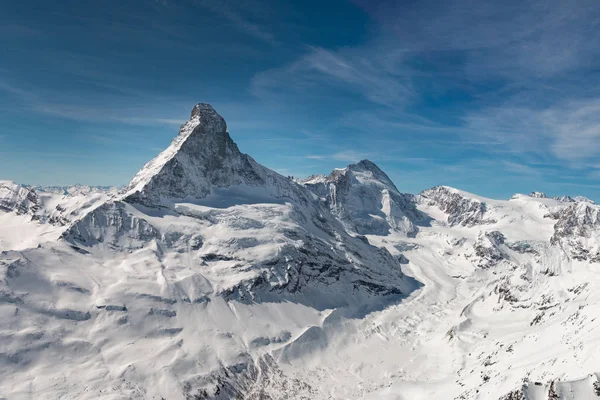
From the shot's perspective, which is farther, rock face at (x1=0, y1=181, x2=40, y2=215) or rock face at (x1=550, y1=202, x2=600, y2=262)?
rock face at (x1=0, y1=181, x2=40, y2=215)

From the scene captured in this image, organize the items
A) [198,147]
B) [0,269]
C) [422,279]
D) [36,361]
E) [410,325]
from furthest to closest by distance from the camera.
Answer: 1. [422,279]
2. [198,147]
3. [410,325]
4. [0,269]
5. [36,361]

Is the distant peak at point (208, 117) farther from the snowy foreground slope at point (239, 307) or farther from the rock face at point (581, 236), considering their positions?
the rock face at point (581, 236)

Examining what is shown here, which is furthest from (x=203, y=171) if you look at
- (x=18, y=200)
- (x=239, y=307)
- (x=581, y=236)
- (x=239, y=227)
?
(x=581, y=236)

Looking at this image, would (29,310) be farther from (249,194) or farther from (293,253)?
(249,194)

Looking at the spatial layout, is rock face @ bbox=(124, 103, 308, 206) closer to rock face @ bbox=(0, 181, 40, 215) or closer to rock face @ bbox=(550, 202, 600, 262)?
rock face @ bbox=(0, 181, 40, 215)

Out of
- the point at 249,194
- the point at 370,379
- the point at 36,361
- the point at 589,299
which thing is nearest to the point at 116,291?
the point at 36,361

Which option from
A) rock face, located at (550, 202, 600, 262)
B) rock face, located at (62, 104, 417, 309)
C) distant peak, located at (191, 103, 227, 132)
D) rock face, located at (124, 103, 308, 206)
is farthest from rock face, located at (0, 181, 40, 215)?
rock face, located at (550, 202, 600, 262)

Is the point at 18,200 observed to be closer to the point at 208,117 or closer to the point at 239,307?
the point at 208,117
